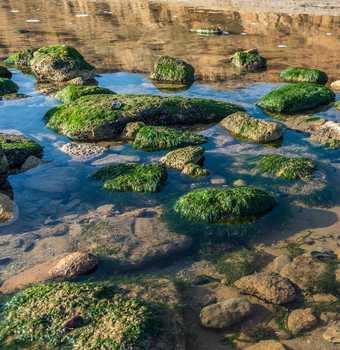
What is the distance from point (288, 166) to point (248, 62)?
7378 mm

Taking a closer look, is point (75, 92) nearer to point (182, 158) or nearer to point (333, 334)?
point (182, 158)

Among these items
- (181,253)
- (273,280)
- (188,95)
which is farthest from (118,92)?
(273,280)

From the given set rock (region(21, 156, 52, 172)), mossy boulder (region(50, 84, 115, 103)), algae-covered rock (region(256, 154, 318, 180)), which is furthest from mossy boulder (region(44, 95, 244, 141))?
algae-covered rock (region(256, 154, 318, 180))

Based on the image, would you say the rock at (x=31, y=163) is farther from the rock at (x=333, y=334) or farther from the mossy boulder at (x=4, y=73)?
the mossy boulder at (x=4, y=73)

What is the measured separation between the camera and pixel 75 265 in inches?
177

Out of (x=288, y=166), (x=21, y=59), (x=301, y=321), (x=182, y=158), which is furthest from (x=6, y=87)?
(x=301, y=321)

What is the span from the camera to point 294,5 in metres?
24.3

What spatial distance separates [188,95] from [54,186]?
17.9 ft

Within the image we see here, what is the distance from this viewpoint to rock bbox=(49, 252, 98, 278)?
445cm

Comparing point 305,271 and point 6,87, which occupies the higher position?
point 6,87

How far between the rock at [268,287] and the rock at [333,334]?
514mm

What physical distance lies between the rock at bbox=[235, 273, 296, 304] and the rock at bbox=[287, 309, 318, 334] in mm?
209

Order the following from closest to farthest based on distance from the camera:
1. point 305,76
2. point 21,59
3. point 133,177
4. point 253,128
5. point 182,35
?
point 133,177 < point 253,128 < point 305,76 < point 21,59 < point 182,35

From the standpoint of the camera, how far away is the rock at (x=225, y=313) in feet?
12.5
